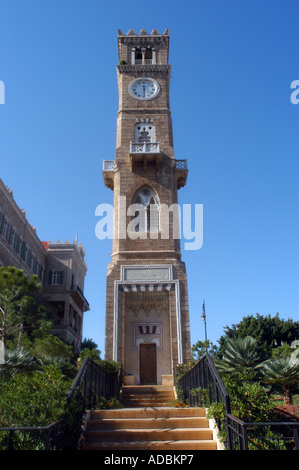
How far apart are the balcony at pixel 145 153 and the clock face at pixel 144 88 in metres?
3.69

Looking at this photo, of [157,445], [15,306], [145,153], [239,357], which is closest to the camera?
[157,445]

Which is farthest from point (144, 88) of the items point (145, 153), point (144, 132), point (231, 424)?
point (231, 424)

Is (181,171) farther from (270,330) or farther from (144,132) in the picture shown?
(270,330)

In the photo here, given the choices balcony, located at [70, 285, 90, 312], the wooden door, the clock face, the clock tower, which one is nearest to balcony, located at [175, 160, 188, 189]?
the clock tower

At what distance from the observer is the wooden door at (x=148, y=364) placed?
1653cm

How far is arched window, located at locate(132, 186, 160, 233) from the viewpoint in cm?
1864

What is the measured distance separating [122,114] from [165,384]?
46.9ft

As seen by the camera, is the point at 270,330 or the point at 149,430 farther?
the point at 270,330

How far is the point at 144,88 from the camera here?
22.0 meters

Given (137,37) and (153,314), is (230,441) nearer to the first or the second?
(153,314)

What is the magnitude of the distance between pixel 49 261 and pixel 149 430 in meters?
29.3

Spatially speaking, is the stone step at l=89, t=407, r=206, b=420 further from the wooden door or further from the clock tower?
the wooden door

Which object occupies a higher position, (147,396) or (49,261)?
(49,261)

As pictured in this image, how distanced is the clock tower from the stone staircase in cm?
711
